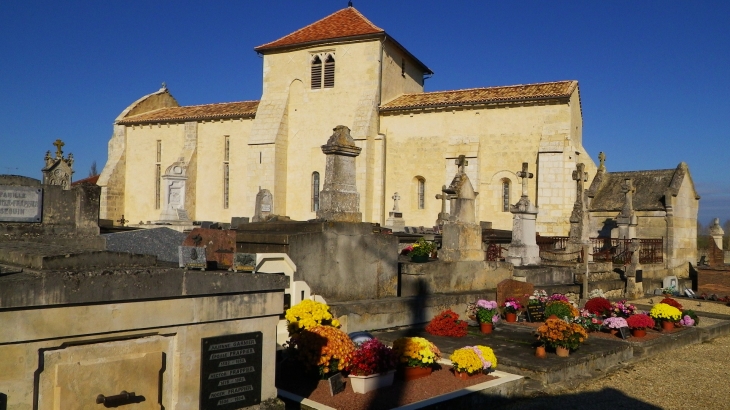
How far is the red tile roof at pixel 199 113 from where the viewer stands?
31728 mm

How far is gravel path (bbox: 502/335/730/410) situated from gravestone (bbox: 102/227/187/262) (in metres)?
6.21

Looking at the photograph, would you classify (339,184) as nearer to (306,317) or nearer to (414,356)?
(306,317)

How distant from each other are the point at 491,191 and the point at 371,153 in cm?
591

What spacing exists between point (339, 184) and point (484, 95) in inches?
727

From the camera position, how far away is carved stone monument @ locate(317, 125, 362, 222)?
9898mm

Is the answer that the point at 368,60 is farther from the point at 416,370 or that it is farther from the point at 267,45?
the point at 416,370

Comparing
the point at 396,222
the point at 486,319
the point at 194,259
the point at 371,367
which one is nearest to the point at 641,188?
the point at 396,222

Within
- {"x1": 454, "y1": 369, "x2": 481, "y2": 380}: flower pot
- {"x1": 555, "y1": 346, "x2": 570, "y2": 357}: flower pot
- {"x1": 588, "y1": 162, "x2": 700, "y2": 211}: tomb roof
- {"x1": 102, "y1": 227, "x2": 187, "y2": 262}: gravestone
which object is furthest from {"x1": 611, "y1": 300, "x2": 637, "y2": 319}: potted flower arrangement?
{"x1": 588, "y1": 162, "x2": 700, "y2": 211}: tomb roof

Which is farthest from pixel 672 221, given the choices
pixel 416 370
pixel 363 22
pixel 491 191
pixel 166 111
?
pixel 166 111

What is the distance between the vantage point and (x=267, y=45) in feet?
101

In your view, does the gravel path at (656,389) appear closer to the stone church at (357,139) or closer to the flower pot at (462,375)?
the flower pot at (462,375)

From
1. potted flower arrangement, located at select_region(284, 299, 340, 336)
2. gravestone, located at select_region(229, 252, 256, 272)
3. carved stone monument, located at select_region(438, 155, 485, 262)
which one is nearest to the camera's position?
gravestone, located at select_region(229, 252, 256, 272)

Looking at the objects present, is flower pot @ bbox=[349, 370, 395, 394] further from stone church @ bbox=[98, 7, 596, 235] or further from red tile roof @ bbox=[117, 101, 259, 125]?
red tile roof @ bbox=[117, 101, 259, 125]

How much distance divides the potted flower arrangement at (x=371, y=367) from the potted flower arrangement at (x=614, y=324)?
17.6 feet
